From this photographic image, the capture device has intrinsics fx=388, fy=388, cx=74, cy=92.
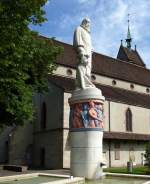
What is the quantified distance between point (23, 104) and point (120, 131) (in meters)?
23.0

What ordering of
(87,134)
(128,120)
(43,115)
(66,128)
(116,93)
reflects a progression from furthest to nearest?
(116,93) → (128,120) → (43,115) → (66,128) → (87,134)

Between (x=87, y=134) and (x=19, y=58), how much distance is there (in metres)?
6.47

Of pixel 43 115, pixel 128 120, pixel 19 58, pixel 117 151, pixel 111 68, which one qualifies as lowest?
pixel 117 151

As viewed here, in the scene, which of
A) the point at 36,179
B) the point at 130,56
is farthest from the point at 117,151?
the point at 130,56

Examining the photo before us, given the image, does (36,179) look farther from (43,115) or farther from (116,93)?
(116,93)

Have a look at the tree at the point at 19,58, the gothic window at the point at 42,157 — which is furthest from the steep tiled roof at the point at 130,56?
the tree at the point at 19,58

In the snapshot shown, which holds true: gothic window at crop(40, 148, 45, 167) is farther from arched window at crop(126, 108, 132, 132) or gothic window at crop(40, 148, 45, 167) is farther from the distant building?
arched window at crop(126, 108, 132, 132)

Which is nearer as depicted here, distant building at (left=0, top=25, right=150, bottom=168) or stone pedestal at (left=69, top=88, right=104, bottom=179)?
stone pedestal at (left=69, top=88, right=104, bottom=179)

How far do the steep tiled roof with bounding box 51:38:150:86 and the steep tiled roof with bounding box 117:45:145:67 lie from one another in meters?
8.53

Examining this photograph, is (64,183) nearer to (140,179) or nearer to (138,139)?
(140,179)

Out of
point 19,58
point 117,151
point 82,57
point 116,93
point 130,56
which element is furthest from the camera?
point 130,56

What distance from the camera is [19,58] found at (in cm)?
2144

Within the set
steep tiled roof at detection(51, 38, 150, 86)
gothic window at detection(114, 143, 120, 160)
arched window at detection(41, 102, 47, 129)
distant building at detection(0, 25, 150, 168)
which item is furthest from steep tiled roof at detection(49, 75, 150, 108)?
gothic window at detection(114, 143, 120, 160)

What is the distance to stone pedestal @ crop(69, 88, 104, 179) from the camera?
57.4ft
